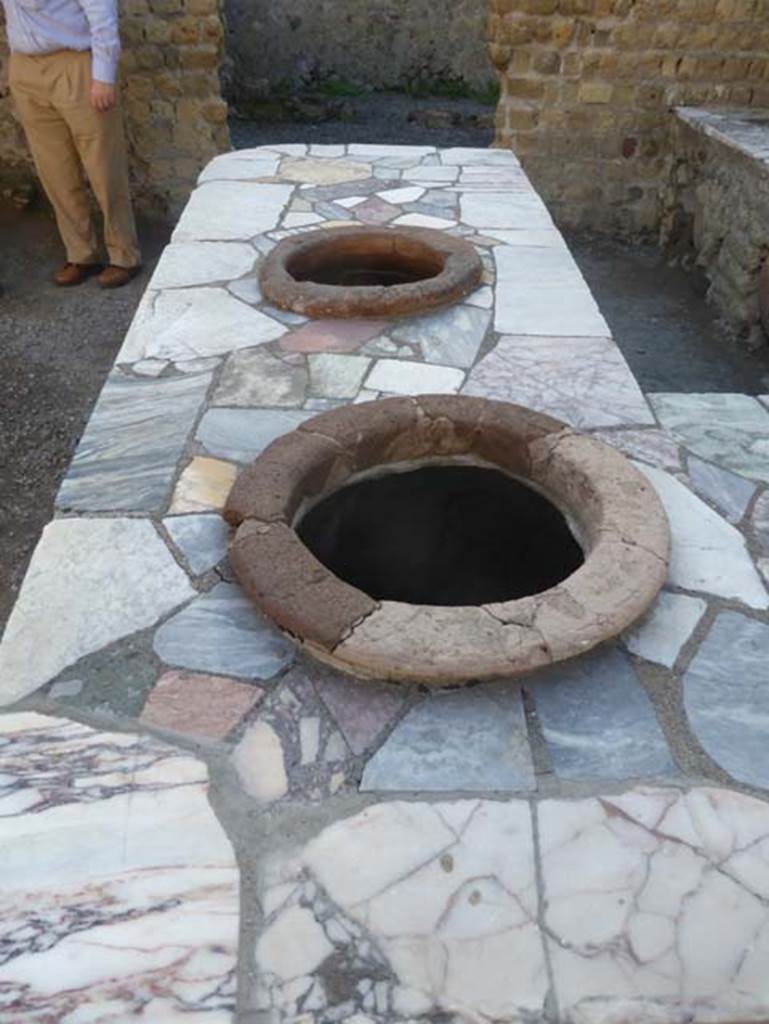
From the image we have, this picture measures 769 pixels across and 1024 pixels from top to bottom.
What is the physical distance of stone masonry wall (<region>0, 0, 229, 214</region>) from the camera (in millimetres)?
6328

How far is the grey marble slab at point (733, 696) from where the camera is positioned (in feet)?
5.31

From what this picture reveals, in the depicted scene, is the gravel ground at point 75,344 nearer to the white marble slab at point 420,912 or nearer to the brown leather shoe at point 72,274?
the brown leather shoe at point 72,274

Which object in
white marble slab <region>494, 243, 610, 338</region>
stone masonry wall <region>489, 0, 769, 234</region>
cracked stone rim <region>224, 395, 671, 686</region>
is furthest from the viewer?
stone masonry wall <region>489, 0, 769, 234</region>

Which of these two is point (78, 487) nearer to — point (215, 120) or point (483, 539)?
point (483, 539)

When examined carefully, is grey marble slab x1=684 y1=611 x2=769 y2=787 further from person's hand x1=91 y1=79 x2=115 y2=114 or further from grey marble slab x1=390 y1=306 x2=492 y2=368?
person's hand x1=91 y1=79 x2=115 y2=114

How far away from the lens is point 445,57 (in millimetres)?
10719

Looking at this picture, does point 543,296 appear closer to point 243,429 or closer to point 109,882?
point 243,429

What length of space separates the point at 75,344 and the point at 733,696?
188 inches

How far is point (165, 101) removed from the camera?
6633mm

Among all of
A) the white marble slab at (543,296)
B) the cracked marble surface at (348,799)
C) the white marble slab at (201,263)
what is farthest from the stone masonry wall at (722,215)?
the cracked marble surface at (348,799)

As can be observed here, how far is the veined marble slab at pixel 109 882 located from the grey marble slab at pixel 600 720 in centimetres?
64

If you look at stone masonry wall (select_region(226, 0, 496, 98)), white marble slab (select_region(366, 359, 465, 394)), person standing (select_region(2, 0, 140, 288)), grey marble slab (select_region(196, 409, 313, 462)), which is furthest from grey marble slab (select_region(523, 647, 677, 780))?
stone masonry wall (select_region(226, 0, 496, 98))

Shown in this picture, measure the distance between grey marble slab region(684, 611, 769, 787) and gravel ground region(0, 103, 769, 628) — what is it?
274 centimetres

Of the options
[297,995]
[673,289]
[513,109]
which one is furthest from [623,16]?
[297,995]
